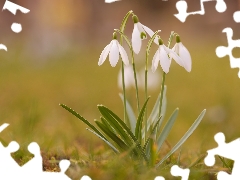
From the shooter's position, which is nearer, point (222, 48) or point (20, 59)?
point (222, 48)

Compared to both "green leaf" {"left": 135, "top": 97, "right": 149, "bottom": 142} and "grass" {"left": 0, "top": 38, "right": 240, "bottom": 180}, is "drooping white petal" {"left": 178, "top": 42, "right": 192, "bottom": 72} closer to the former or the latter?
"green leaf" {"left": 135, "top": 97, "right": 149, "bottom": 142}

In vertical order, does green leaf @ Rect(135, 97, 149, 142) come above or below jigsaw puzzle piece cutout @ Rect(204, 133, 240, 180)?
above

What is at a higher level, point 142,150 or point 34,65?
point 34,65

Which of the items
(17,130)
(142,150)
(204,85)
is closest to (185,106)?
(204,85)

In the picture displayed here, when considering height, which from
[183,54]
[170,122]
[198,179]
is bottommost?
[198,179]

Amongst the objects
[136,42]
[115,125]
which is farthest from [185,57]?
[115,125]

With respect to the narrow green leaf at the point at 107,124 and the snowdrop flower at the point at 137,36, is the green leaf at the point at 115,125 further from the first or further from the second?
the snowdrop flower at the point at 137,36

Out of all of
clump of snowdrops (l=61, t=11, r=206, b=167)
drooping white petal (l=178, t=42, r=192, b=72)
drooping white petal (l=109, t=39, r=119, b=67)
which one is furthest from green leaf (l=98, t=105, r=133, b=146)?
drooping white petal (l=178, t=42, r=192, b=72)

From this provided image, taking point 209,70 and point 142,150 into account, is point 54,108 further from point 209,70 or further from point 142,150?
point 209,70

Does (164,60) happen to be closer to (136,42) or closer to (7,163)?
(136,42)
